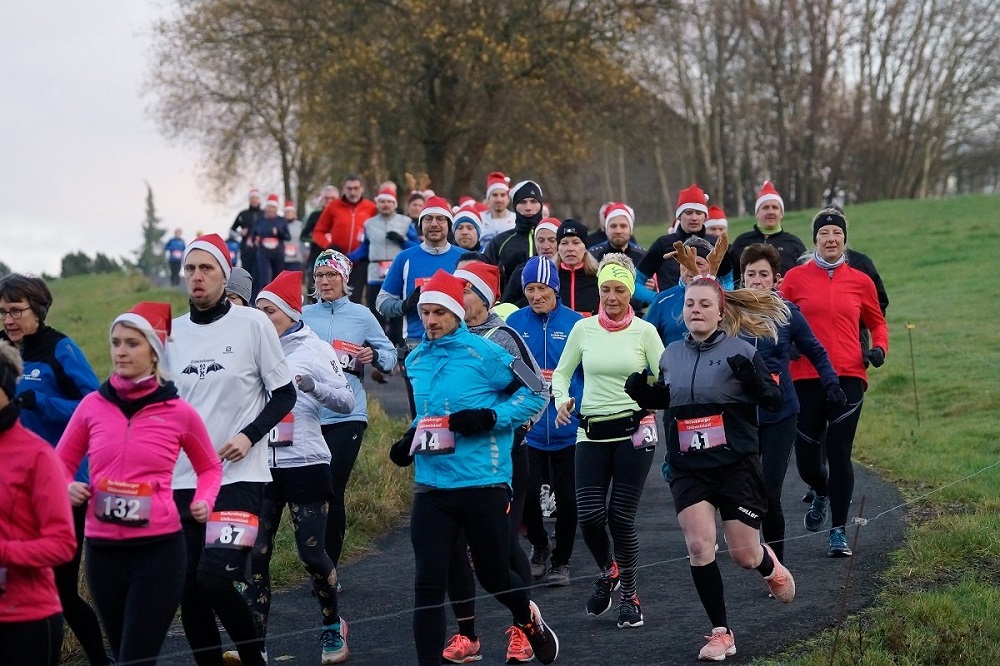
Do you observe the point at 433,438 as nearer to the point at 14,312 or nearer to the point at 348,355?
the point at 14,312

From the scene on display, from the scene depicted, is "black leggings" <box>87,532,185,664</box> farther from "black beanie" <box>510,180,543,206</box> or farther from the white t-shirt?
"black beanie" <box>510,180,543,206</box>

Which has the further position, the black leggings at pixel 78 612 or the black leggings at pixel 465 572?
the black leggings at pixel 465 572

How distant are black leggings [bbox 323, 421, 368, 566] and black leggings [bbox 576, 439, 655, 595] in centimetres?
137

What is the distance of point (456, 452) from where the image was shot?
22.7 feet

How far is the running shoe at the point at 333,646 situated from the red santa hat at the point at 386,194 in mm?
10427

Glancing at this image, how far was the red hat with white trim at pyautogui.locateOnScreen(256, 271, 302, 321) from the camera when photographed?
26.2 ft

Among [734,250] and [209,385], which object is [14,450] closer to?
[209,385]

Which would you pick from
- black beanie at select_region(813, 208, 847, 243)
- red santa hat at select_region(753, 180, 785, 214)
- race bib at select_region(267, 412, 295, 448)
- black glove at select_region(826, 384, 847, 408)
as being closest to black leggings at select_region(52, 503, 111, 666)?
race bib at select_region(267, 412, 295, 448)

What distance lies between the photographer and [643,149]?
129 feet

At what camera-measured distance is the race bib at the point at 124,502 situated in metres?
5.73

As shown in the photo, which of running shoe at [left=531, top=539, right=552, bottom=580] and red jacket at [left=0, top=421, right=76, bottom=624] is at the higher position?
red jacket at [left=0, top=421, right=76, bottom=624]

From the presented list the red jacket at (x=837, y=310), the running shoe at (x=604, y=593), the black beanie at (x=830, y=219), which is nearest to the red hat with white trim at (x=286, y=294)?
the running shoe at (x=604, y=593)

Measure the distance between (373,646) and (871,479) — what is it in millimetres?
6064

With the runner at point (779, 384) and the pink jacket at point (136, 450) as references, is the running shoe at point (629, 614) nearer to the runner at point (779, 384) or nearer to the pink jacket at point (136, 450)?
the runner at point (779, 384)
